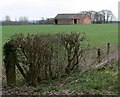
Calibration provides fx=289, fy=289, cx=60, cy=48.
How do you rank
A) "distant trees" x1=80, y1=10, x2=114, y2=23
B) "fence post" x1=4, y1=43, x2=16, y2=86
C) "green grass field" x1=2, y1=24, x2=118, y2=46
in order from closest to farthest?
1. "fence post" x1=4, y1=43, x2=16, y2=86
2. "green grass field" x1=2, y1=24, x2=118, y2=46
3. "distant trees" x1=80, y1=10, x2=114, y2=23

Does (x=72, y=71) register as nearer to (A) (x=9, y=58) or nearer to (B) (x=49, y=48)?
(B) (x=49, y=48)

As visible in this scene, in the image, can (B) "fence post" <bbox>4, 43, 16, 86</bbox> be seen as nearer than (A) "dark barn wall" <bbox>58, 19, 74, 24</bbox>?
Yes

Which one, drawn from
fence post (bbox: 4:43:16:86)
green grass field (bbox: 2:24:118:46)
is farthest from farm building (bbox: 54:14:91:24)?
fence post (bbox: 4:43:16:86)

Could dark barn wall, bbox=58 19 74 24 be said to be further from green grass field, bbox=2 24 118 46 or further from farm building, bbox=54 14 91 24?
green grass field, bbox=2 24 118 46

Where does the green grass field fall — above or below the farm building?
below

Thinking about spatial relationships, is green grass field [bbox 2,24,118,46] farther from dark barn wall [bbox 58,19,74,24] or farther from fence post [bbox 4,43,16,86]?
dark barn wall [bbox 58,19,74,24]

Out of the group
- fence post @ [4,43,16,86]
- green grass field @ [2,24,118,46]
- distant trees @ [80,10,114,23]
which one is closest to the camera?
fence post @ [4,43,16,86]

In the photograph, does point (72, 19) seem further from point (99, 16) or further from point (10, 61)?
point (10, 61)

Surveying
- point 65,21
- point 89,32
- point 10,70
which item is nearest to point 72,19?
point 65,21

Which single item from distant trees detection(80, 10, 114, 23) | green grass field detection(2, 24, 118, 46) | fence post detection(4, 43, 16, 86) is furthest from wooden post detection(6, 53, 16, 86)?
distant trees detection(80, 10, 114, 23)

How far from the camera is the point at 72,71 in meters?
10.3

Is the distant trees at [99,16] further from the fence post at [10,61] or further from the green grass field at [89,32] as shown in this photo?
the fence post at [10,61]

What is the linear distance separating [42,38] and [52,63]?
Answer: 128 cm

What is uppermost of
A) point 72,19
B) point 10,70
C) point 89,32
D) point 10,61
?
point 72,19
